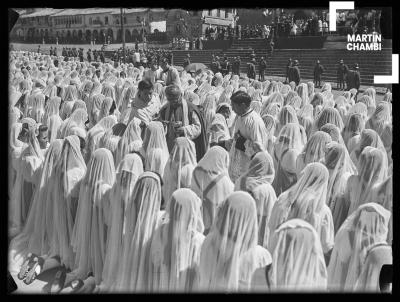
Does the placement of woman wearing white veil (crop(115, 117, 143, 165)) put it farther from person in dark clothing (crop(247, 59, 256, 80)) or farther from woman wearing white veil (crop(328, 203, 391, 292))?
person in dark clothing (crop(247, 59, 256, 80))

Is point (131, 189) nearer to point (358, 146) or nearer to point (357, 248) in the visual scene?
point (357, 248)

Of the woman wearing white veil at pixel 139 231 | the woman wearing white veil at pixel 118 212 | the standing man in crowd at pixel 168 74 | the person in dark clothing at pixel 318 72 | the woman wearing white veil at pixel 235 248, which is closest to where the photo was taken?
the woman wearing white veil at pixel 235 248

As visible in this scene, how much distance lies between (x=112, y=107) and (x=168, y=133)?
2.49 metres

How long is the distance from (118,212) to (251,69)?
5051 mm

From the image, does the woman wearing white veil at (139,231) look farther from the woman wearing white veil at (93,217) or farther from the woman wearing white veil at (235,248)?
the woman wearing white veil at (235,248)

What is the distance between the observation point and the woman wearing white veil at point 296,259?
12.8ft

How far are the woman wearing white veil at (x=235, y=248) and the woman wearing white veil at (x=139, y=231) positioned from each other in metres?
0.65

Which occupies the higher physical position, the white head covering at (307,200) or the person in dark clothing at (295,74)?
the person in dark clothing at (295,74)

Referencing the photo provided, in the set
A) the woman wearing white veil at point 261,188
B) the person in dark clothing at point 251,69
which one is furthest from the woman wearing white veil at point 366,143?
the person in dark clothing at point 251,69

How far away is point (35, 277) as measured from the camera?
230 inches

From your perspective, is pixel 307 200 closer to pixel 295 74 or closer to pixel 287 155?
pixel 287 155

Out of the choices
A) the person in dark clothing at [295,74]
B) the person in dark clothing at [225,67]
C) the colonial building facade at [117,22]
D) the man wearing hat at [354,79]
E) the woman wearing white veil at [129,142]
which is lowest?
the woman wearing white veil at [129,142]

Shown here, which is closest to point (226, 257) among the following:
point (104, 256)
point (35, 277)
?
point (104, 256)

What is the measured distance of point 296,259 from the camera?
3.94 metres
